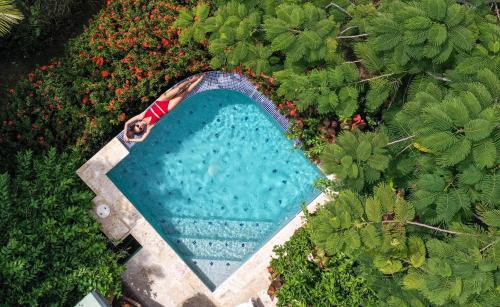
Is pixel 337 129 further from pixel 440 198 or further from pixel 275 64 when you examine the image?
pixel 440 198

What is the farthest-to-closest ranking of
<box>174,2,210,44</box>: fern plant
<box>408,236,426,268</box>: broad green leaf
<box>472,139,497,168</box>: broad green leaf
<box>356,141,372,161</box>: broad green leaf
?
<box>174,2,210,44</box>: fern plant < <box>408,236,426,268</box>: broad green leaf < <box>356,141,372,161</box>: broad green leaf < <box>472,139,497,168</box>: broad green leaf

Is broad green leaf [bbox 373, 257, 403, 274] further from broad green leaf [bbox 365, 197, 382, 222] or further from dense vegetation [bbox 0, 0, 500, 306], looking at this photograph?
broad green leaf [bbox 365, 197, 382, 222]

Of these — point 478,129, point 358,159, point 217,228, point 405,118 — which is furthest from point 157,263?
point 478,129

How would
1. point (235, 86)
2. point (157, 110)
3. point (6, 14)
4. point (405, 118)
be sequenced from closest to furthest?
point (405, 118) < point (6, 14) < point (157, 110) < point (235, 86)

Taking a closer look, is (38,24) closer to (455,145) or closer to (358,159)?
(358,159)

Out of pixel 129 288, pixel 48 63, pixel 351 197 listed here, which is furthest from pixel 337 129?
pixel 48 63

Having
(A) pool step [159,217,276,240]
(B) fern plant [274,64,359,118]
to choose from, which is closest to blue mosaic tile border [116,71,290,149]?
(A) pool step [159,217,276,240]
